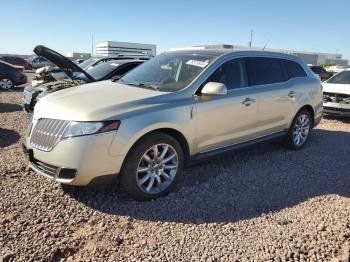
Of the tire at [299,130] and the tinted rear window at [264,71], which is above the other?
the tinted rear window at [264,71]

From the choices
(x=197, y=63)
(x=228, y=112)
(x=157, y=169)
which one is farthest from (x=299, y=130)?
(x=157, y=169)

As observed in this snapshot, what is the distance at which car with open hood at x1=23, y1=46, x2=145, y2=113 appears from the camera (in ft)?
21.9

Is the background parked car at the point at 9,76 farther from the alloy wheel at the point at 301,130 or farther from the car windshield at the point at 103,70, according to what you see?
the alloy wheel at the point at 301,130

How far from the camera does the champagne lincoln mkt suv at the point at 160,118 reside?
3.78 metres

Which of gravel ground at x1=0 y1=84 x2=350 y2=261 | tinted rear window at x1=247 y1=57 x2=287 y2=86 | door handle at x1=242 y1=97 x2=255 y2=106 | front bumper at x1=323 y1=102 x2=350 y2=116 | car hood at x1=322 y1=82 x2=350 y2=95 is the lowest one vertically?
gravel ground at x1=0 y1=84 x2=350 y2=261

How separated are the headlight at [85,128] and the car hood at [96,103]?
0.18 feet

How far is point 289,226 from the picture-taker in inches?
150

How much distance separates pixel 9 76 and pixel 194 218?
14.9 m

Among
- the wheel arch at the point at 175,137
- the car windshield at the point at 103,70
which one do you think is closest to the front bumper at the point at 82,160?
the wheel arch at the point at 175,137

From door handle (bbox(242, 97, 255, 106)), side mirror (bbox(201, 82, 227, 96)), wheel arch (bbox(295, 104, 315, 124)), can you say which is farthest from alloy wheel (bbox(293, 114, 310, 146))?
side mirror (bbox(201, 82, 227, 96))

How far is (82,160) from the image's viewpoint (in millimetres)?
3703

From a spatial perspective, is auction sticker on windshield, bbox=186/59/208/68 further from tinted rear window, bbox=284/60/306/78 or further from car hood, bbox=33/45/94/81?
car hood, bbox=33/45/94/81

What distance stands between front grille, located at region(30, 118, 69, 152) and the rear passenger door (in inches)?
113

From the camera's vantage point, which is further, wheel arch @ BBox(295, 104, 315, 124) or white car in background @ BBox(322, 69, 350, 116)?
white car in background @ BBox(322, 69, 350, 116)
